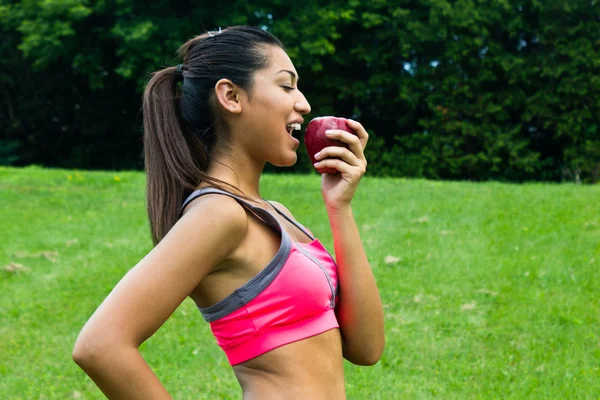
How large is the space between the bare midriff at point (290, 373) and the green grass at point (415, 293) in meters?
2.91

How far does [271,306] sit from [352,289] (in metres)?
0.35

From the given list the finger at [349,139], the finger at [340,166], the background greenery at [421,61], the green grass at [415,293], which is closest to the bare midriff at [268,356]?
the finger at [340,166]

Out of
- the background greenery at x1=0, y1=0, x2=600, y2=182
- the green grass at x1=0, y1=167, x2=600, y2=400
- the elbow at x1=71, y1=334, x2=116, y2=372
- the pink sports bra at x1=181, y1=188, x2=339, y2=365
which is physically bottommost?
the background greenery at x1=0, y1=0, x2=600, y2=182

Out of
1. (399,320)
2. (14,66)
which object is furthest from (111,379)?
(14,66)

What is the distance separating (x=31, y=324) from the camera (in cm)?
592

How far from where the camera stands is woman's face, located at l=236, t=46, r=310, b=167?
2043 mm

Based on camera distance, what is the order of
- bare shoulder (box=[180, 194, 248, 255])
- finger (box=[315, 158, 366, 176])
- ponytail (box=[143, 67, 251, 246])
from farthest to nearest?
finger (box=[315, 158, 366, 176]) → ponytail (box=[143, 67, 251, 246]) → bare shoulder (box=[180, 194, 248, 255])

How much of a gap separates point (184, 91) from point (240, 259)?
1.93ft

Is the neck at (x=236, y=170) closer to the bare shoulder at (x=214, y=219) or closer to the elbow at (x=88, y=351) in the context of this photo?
the bare shoulder at (x=214, y=219)

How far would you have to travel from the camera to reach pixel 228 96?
2.05 m


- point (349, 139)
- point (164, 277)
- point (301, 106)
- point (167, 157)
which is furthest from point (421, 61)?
point (164, 277)

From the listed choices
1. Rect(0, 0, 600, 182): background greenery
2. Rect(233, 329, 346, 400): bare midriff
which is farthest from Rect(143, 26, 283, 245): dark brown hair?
Rect(0, 0, 600, 182): background greenery

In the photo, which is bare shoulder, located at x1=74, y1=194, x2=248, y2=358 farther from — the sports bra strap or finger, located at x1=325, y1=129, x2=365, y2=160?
finger, located at x1=325, y1=129, x2=365, y2=160

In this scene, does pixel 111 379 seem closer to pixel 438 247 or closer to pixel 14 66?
pixel 438 247
